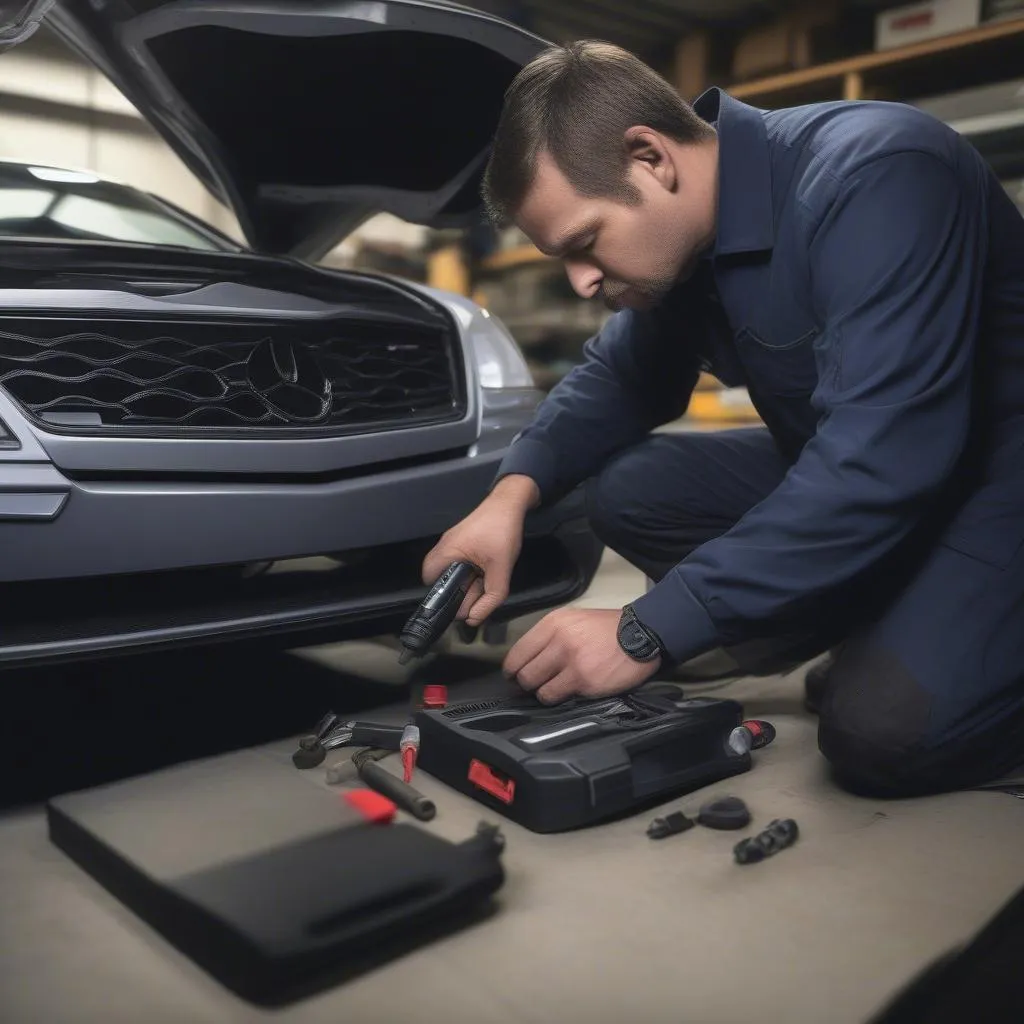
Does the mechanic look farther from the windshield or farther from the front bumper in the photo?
the windshield

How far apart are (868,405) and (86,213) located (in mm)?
1366

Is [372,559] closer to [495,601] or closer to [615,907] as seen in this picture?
[495,601]

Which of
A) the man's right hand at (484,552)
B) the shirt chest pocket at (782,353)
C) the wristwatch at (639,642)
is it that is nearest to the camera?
the wristwatch at (639,642)

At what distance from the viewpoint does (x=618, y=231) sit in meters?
1.13

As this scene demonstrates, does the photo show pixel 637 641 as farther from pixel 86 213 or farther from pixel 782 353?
pixel 86 213

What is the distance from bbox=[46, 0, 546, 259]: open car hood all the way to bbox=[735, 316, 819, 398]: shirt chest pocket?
0.49 meters

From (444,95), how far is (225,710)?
3.23 feet

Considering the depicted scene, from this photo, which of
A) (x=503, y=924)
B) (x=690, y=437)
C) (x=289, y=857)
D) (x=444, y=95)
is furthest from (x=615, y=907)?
(x=444, y=95)

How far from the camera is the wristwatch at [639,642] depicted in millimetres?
1086

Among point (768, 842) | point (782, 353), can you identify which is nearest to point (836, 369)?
point (782, 353)

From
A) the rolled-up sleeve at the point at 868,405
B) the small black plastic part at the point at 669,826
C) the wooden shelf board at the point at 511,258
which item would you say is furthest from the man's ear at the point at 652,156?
the wooden shelf board at the point at 511,258

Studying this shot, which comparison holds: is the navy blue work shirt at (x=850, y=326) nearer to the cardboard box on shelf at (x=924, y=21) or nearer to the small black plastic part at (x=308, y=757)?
the small black plastic part at (x=308, y=757)

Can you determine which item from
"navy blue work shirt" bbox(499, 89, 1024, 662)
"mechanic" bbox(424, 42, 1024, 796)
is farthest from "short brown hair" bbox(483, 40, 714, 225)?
"navy blue work shirt" bbox(499, 89, 1024, 662)

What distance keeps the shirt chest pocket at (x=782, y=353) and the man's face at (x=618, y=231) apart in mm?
134
